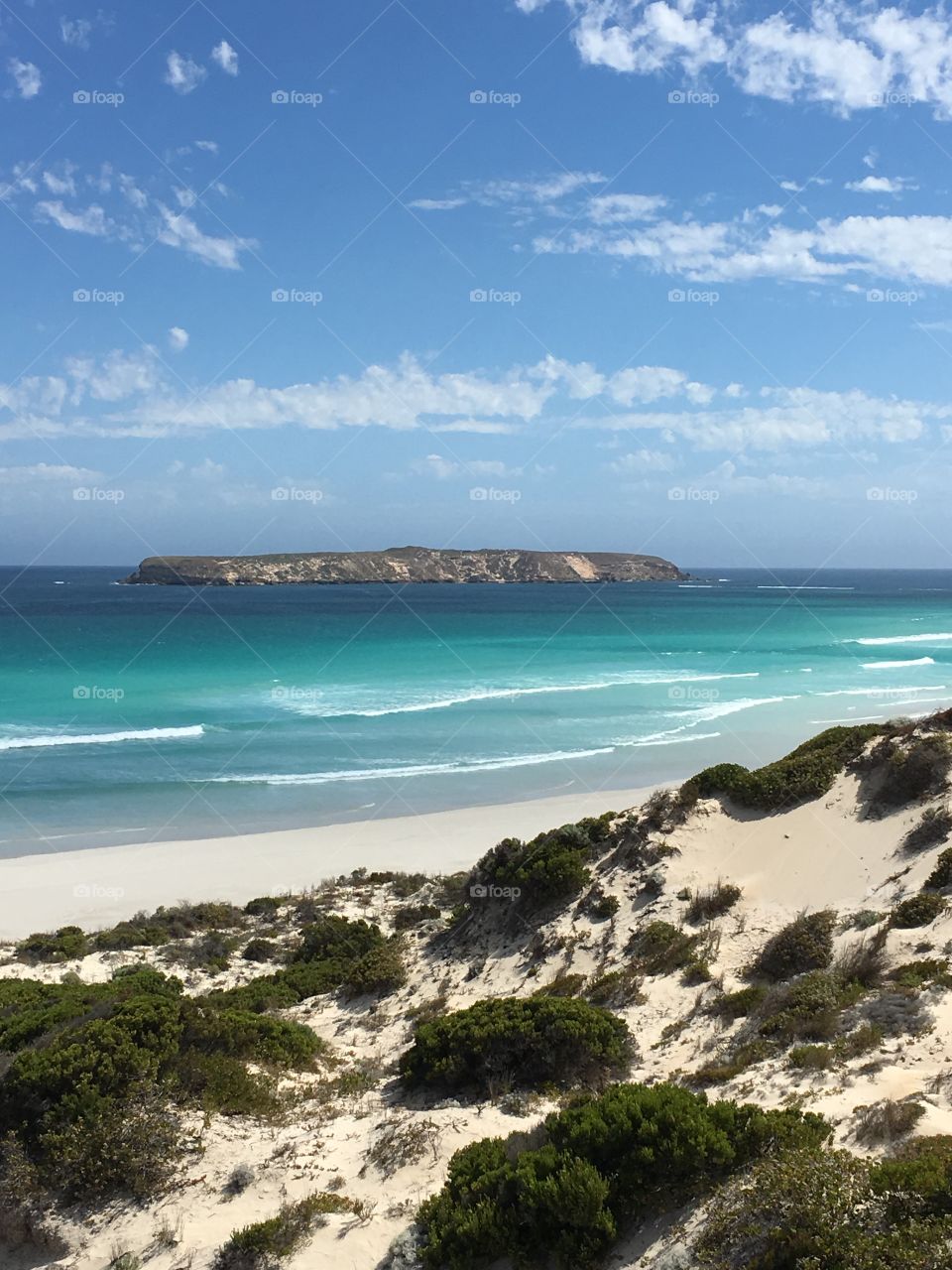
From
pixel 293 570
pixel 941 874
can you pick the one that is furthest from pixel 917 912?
pixel 293 570

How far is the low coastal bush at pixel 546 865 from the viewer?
13430 millimetres

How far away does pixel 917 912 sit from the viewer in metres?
10.2

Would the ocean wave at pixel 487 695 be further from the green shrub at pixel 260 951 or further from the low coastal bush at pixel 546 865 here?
the low coastal bush at pixel 546 865

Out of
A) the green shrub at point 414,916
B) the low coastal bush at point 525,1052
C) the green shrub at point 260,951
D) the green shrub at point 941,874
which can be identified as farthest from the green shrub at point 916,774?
the green shrub at point 260,951

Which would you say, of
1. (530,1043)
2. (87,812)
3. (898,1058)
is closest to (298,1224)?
(530,1043)

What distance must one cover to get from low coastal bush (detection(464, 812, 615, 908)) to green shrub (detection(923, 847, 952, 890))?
16.0 feet

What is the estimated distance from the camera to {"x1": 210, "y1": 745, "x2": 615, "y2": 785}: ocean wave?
26359mm

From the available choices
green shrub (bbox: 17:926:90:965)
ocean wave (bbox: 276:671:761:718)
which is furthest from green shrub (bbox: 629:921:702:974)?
ocean wave (bbox: 276:671:761:718)

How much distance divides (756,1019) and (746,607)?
4774 inches

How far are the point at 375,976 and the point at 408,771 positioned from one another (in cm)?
1520

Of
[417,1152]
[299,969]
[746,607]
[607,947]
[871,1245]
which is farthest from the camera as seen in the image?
[746,607]

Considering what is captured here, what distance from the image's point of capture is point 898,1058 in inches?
277

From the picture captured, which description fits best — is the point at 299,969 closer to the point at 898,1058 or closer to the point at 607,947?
the point at 607,947

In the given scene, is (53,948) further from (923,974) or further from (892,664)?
(892,664)
